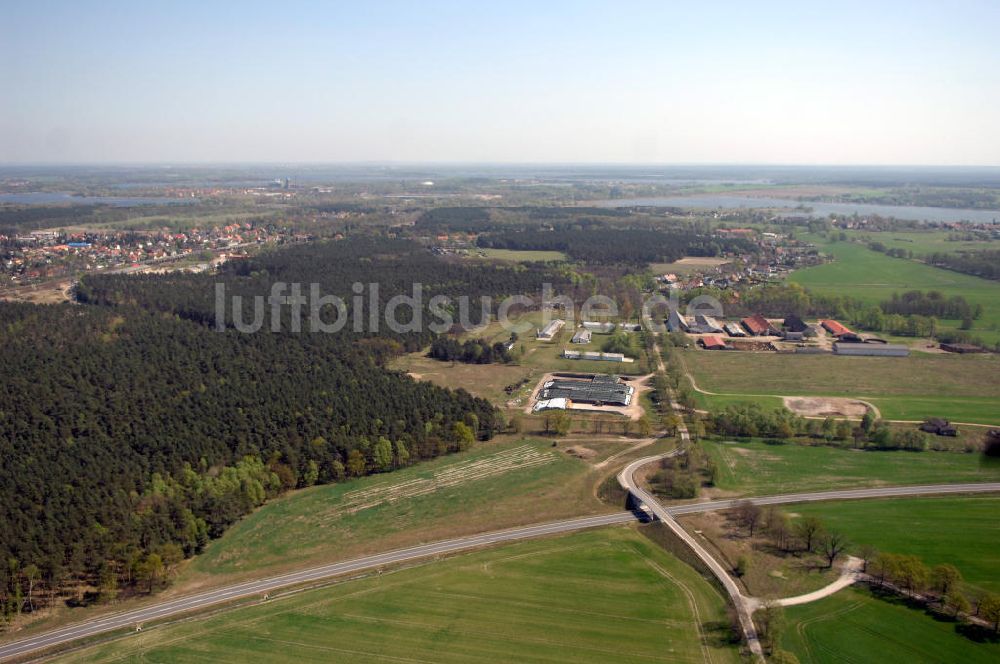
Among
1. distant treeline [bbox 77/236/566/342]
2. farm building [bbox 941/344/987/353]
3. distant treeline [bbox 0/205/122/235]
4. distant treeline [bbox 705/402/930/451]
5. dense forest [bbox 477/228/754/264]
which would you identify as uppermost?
distant treeline [bbox 0/205/122/235]

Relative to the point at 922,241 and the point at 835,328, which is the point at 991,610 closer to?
the point at 835,328

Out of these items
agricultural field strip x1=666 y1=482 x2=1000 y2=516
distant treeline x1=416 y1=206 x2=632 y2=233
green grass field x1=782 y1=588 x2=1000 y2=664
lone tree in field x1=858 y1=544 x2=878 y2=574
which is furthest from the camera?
distant treeline x1=416 y1=206 x2=632 y2=233

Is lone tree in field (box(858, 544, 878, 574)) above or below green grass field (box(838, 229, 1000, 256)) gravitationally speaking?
below

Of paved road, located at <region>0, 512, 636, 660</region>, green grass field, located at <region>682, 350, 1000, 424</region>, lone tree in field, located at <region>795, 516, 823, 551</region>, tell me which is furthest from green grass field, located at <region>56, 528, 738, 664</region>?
green grass field, located at <region>682, 350, 1000, 424</region>

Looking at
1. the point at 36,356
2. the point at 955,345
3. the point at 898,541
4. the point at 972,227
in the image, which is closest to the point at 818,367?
the point at 955,345

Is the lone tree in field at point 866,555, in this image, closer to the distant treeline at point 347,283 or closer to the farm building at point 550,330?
the farm building at point 550,330

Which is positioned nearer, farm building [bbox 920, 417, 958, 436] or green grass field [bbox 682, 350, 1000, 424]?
farm building [bbox 920, 417, 958, 436]

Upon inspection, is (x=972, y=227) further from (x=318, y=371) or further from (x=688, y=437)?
(x=318, y=371)

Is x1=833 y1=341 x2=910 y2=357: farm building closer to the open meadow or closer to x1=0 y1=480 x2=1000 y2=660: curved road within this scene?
x1=0 y1=480 x2=1000 y2=660: curved road
